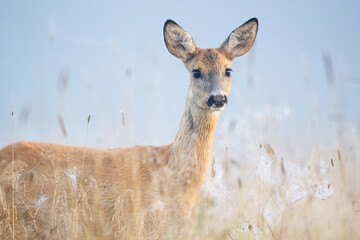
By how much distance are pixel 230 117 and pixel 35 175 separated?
2049 mm

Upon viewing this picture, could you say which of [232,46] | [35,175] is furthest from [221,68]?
[35,175]

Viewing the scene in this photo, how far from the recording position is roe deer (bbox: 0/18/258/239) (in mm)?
4355

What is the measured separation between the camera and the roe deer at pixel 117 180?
14.3 feet

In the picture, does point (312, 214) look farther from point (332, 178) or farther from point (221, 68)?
point (221, 68)

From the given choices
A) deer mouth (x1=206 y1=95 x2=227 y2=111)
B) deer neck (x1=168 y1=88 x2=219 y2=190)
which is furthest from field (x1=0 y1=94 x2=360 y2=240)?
deer mouth (x1=206 y1=95 x2=227 y2=111)

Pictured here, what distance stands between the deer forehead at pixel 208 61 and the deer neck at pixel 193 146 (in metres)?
0.41

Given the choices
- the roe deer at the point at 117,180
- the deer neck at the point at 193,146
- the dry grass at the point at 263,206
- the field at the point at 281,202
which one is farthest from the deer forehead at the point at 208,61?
the dry grass at the point at 263,206

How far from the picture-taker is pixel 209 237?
4457 mm

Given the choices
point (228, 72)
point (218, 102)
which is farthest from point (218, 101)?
point (228, 72)

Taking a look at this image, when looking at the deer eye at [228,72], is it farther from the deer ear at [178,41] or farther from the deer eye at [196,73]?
the deer ear at [178,41]

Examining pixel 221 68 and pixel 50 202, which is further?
pixel 221 68

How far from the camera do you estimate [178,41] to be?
18.1 ft

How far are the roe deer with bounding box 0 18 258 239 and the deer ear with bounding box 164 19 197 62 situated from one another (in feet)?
0.66

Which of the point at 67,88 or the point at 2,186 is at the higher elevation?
the point at 67,88
